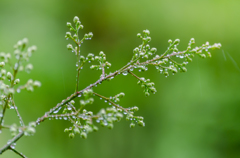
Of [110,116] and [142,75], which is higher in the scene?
[142,75]

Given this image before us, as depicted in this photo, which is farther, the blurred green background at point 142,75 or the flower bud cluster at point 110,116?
the blurred green background at point 142,75

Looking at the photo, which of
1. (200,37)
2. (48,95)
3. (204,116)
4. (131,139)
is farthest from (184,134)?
(48,95)

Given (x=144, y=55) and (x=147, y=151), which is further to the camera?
(x=147, y=151)

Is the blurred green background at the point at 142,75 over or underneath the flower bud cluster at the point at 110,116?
over

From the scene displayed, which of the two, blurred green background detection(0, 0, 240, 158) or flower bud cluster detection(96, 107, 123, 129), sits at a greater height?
blurred green background detection(0, 0, 240, 158)

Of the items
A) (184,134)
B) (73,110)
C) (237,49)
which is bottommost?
(73,110)

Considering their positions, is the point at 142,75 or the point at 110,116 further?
the point at 142,75

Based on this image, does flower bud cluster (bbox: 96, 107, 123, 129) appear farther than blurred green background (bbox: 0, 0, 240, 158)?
No

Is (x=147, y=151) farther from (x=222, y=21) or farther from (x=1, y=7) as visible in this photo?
(x=1, y=7)
